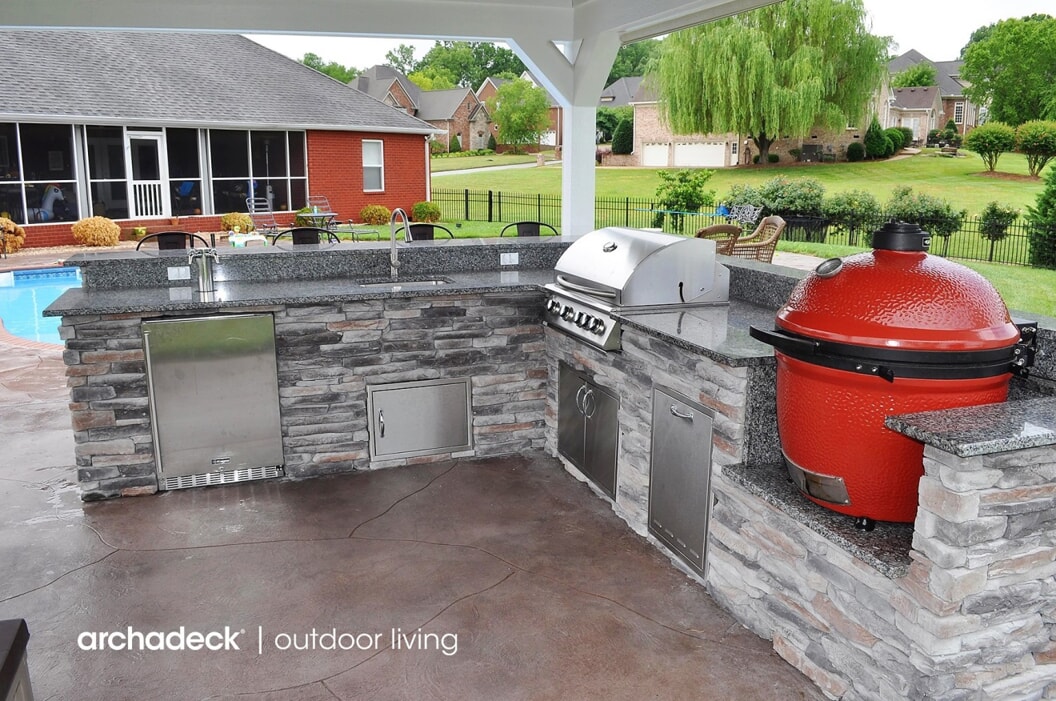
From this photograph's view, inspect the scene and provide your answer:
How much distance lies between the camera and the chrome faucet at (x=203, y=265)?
4.26 metres

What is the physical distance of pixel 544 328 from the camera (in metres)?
4.64

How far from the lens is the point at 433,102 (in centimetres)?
2827

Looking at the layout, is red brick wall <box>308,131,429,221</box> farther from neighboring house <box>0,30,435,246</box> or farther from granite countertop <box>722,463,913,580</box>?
granite countertop <box>722,463,913,580</box>

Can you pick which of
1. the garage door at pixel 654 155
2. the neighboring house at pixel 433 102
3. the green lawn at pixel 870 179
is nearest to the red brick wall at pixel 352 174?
the green lawn at pixel 870 179

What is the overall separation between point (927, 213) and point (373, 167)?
10.5m

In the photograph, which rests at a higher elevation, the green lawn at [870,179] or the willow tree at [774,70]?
the willow tree at [774,70]

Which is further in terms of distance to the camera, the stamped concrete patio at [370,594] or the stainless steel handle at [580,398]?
the stainless steel handle at [580,398]

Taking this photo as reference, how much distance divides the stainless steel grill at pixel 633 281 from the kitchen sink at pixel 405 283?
806 millimetres

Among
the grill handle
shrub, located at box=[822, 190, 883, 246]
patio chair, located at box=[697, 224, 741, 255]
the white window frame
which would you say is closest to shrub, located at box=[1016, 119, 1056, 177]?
shrub, located at box=[822, 190, 883, 246]

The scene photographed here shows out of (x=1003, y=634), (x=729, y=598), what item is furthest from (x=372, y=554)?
(x=1003, y=634)

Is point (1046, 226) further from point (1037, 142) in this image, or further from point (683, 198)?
point (683, 198)

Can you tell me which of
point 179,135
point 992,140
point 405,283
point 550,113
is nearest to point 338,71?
point 550,113

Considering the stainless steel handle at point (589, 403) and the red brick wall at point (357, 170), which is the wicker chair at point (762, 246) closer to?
the stainless steel handle at point (589, 403)

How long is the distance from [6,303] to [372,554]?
8459 mm
